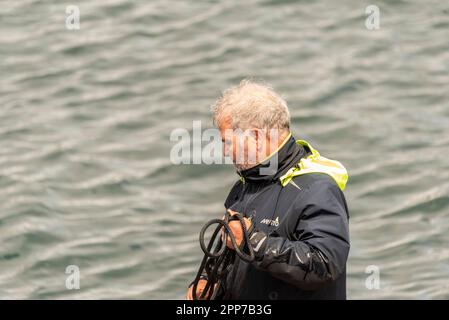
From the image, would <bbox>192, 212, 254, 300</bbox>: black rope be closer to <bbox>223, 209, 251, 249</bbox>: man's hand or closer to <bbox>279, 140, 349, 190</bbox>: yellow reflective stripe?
<bbox>223, 209, 251, 249</bbox>: man's hand

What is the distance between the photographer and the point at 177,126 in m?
10.4

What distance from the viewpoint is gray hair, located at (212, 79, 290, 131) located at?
160 inches

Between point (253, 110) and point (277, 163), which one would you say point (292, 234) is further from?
point (253, 110)

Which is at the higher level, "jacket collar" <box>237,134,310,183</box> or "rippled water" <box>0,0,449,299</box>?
"rippled water" <box>0,0,449,299</box>

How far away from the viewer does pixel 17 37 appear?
11664 millimetres

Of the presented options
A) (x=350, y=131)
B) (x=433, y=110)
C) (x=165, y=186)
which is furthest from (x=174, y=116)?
(x=433, y=110)

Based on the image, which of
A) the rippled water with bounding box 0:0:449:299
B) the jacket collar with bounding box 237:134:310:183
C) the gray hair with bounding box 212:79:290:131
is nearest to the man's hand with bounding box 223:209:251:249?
the jacket collar with bounding box 237:134:310:183

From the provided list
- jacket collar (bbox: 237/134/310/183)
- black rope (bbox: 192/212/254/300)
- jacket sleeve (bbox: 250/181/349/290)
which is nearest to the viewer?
jacket sleeve (bbox: 250/181/349/290)

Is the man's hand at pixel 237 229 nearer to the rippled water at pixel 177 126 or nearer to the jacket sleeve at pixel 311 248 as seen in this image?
the jacket sleeve at pixel 311 248

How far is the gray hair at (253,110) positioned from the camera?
160 inches

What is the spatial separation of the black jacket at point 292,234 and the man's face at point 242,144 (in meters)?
0.06

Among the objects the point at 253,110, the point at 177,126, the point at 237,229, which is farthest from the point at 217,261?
the point at 177,126

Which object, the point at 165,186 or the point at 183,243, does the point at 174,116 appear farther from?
the point at 183,243

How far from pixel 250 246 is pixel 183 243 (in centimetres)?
497
